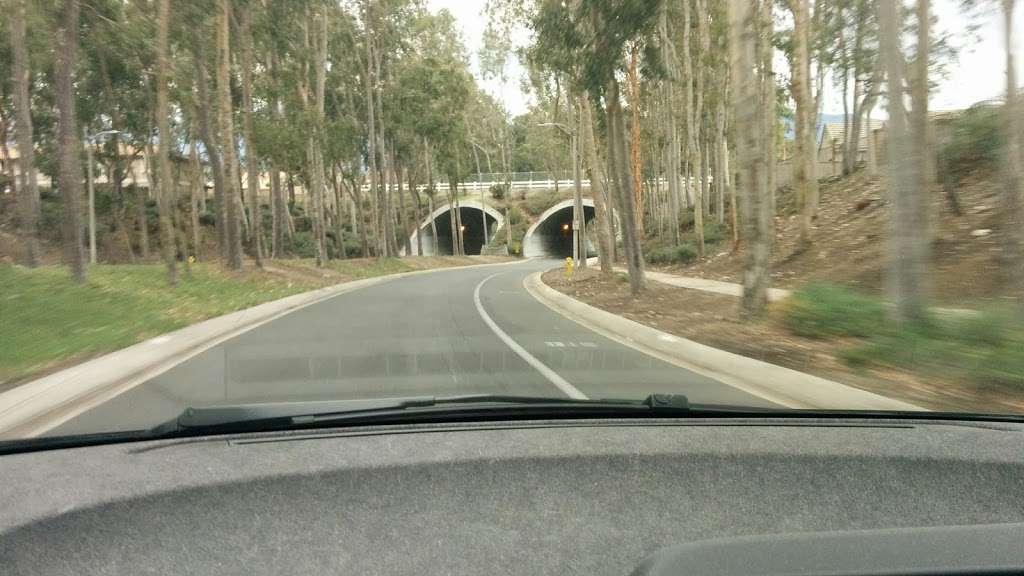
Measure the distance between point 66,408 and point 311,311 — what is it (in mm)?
11179

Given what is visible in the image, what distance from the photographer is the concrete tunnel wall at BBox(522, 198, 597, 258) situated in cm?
8556

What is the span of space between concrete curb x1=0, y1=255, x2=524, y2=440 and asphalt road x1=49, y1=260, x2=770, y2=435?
269 millimetres

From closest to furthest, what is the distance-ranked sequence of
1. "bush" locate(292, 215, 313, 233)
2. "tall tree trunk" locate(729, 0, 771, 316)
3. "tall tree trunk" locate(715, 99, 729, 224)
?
"tall tree trunk" locate(729, 0, 771, 316) → "tall tree trunk" locate(715, 99, 729, 224) → "bush" locate(292, 215, 313, 233)

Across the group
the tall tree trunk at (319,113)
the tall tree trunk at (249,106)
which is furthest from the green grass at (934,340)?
the tall tree trunk at (319,113)

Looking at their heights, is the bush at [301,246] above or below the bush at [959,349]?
above

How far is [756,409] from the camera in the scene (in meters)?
5.00

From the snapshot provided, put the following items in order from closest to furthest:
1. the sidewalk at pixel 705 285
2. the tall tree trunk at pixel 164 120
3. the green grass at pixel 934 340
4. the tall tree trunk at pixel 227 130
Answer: the green grass at pixel 934 340 → the sidewalk at pixel 705 285 → the tall tree trunk at pixel 164 120 → the tall tree trunk at pixel 227 130

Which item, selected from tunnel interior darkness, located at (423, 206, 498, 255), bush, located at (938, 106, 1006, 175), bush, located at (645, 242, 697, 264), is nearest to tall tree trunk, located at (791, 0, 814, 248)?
bush, located at (938, 106, 1006, 175)

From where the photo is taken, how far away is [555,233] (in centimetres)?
9750

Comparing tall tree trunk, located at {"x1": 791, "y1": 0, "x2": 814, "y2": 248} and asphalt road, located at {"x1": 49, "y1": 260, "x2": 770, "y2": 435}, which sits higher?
tall tree trunk, located at {"x1": 791, "y1": 0, "x2": 814, "y2": 248}

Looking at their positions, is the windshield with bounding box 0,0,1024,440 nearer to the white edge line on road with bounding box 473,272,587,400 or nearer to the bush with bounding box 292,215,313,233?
the white edge line on road with bounding box 473,272,587,400

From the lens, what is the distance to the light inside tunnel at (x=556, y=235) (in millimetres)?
88769

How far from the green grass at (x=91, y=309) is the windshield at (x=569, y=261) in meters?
0.10

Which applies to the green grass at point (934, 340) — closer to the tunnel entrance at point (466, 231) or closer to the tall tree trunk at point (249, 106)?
the tall tree trunk at point (249, 106)
